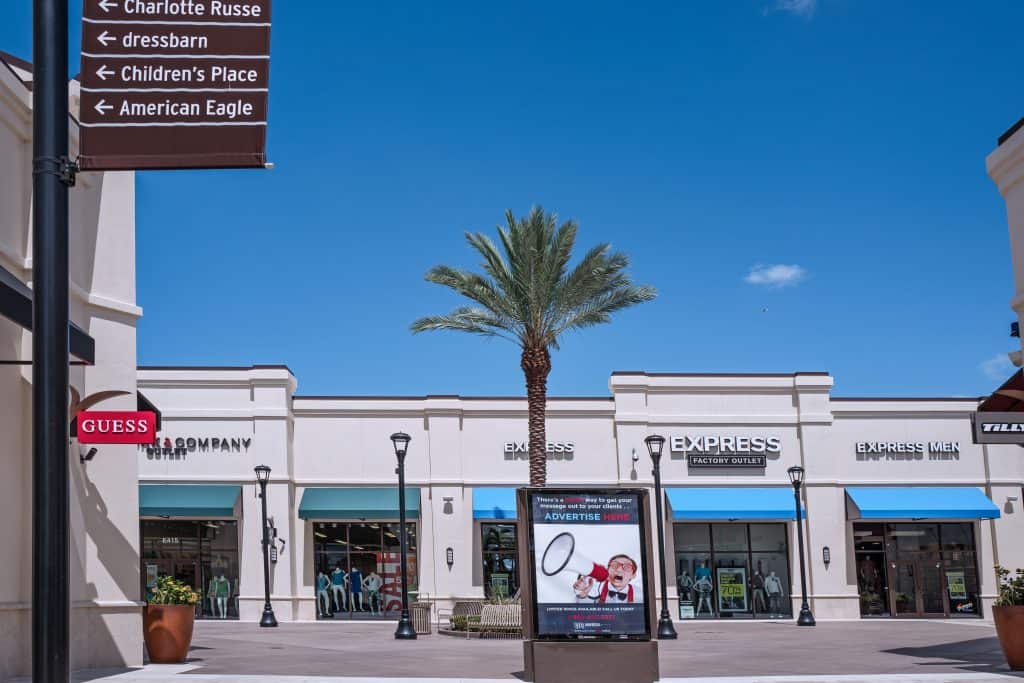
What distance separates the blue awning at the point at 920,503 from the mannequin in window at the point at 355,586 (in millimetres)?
17241

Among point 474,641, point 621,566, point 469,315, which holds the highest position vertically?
point 469,315

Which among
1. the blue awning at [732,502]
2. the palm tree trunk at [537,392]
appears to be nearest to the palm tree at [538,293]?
the palm tree trunk at [537,392]

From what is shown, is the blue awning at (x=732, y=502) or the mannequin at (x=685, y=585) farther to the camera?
the mannequin at (x=685, y=585)

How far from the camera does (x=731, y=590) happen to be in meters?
41.8

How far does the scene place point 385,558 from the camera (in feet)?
136

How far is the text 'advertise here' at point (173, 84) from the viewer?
22.7 ft

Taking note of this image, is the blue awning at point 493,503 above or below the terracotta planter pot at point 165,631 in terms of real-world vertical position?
above

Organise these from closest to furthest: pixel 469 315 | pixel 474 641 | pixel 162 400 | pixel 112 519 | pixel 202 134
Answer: pixel 202 134 < pixel 112 519 < pixel 474 641 < pixel 469 315 < pixel 162 400

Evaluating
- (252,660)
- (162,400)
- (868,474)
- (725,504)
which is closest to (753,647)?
(252,660)

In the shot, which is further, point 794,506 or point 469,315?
point 794,506

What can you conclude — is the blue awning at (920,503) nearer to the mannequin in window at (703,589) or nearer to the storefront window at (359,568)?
the mannequin in window at (703,589)

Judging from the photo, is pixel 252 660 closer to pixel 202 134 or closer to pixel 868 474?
pixel 202 134

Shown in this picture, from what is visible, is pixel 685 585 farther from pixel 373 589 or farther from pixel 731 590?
pixel 373 589

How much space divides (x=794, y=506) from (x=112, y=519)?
27900mm
